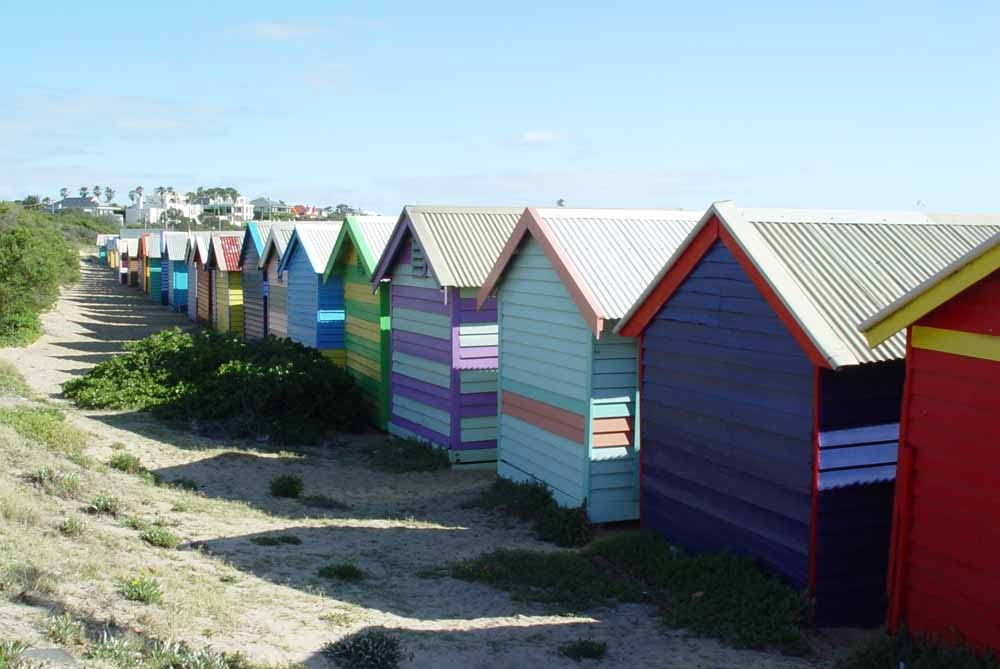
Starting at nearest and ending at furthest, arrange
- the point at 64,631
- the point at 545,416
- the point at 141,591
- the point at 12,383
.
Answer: the point at 64,631
the point at 141,591
the point at 545,416
the point at 12,383

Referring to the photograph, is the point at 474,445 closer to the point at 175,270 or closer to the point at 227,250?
the point at 227,250

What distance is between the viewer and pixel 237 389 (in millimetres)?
19391

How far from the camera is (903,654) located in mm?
7281

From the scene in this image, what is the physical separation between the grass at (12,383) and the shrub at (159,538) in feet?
35.9

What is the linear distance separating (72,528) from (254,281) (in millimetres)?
20017

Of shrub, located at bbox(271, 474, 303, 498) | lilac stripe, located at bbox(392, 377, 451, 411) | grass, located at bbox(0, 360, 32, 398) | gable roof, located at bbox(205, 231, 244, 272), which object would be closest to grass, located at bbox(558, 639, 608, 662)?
shrub, located at bbox(271, 474, 303, 498)

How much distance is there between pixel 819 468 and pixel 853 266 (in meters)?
2.18

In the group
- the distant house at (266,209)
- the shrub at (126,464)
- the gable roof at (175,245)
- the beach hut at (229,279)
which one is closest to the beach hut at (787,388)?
the shrub at (126,464)

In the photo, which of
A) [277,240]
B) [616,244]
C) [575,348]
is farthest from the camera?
[277,240]

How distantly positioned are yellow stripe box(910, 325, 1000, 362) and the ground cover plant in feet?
42.4

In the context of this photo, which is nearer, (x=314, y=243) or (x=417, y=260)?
(x=417, y=260)

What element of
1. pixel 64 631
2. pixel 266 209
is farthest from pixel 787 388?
pixel 266 209

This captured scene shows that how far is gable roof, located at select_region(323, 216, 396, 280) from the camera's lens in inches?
766

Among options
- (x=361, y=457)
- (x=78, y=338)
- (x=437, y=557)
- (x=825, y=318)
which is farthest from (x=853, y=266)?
(x=78, y=338)
